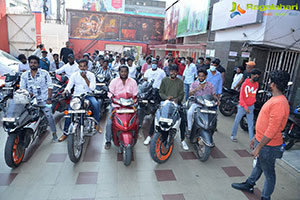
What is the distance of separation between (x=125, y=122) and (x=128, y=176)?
90 centimetres

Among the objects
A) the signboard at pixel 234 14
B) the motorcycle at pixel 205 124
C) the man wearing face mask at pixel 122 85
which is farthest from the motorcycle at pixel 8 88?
the signboard at pixel 234 14

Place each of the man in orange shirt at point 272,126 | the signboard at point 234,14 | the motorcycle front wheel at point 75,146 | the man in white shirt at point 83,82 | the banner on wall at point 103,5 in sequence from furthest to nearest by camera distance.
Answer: the banner on wall at point 103,5
the signboard at point 234,14
the man in white shirt at point 83,82
the motorcycle front wheel at point 75,146
the man in orange shirt at point 272,126

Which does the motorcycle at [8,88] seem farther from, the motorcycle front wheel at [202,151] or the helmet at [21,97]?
the motorcycle front wheel at [202,151]

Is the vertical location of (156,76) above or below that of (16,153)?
above

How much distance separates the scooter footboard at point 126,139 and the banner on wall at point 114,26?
2691 centimetres

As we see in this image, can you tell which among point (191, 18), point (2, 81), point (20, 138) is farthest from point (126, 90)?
point (191, 18)

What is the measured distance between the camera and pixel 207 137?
3.88 meters

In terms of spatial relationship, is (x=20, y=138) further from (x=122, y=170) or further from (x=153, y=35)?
(x=153, y=35)

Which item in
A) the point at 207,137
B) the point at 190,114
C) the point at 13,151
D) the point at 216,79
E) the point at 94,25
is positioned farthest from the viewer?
the point at 94,25

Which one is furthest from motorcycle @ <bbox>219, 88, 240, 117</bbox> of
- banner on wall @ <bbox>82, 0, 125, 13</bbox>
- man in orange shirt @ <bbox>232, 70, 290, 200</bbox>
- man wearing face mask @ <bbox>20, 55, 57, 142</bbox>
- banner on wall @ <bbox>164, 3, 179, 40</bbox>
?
banner on wall @ <bbox>82, 0, 125, 13</bbox>

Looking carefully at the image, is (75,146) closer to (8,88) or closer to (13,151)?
(13,151)

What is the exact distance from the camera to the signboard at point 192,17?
1337 centimetres

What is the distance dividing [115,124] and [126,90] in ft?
2.39

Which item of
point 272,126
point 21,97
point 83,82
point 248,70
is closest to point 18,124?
point 21,97
